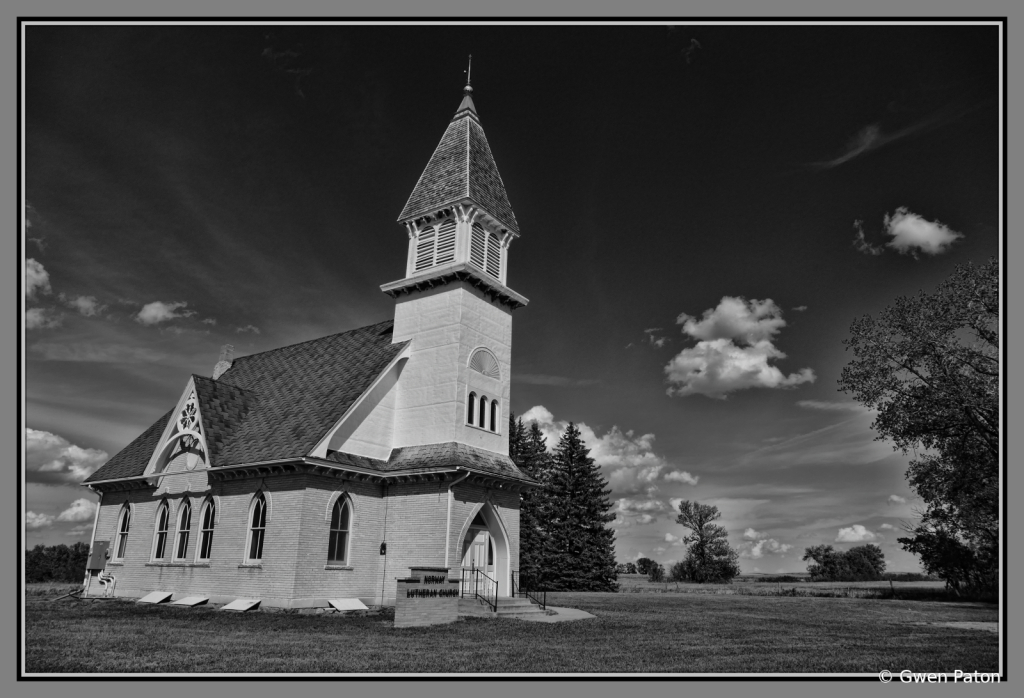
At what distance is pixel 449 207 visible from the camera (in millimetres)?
24938

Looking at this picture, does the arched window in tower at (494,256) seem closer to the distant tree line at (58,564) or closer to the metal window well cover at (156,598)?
the metal window well cover at (156,598)

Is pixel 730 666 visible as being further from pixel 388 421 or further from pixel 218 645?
pixel 388 421

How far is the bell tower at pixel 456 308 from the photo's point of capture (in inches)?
936

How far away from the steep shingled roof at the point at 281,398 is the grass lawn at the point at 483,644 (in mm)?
5099

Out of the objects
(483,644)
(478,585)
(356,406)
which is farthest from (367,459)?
(483,644)

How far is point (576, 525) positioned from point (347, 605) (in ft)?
106

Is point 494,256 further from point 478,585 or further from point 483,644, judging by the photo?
point 483,644

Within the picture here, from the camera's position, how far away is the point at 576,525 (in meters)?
51.3

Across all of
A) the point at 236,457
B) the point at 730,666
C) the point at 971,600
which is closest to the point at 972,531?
the point at 971,600

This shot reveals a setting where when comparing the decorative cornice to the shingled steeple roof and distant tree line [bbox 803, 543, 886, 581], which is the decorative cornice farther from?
distant tree line [bbox 803, 543, 886, 581]

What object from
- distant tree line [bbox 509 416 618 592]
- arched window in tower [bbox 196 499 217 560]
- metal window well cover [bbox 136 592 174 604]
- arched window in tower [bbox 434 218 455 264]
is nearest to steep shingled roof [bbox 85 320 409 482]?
arched window in tower [bbox 196 499 217 560]

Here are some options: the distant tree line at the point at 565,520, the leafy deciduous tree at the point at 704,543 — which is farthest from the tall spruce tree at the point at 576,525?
the leafy deciduous tree at the point at 704,543

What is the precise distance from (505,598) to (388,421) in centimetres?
692

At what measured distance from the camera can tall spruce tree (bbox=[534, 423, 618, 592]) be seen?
49.4 m
